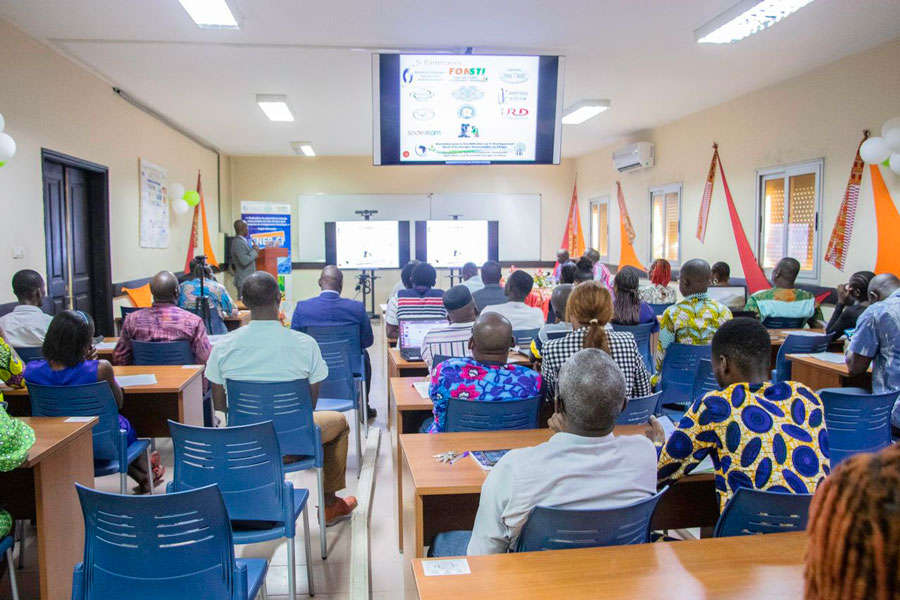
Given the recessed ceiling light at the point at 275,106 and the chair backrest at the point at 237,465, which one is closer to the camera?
the chair backrest at the point at 237,465

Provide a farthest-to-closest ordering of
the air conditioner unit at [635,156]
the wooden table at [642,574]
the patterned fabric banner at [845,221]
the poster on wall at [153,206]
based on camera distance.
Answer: the air conditioner unit at [635,156] → the poster on wall at [153,206] → the patterned fabric banner at [845,221] → the wooden table at [642,574]

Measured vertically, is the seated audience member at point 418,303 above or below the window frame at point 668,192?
below

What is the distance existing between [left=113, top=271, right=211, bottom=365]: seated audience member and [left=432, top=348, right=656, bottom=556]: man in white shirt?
116 inches

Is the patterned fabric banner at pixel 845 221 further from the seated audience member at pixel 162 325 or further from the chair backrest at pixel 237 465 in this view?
the chair backrest at pixel 237 465

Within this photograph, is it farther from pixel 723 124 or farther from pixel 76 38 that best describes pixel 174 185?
pixel 723 124

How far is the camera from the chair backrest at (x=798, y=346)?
436 centimetres

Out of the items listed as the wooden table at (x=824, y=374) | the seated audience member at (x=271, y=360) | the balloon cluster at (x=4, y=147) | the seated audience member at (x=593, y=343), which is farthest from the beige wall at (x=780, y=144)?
the balloon cluster at (x=4, y=147)

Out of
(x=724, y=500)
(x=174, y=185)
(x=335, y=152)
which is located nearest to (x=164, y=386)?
(x=724, y=500)

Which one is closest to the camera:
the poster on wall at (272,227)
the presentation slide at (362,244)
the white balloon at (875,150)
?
the white balloon at (875,150)

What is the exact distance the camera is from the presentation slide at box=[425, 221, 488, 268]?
36.7ft

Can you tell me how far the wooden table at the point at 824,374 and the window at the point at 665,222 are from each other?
434 centimetres

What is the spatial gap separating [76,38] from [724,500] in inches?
212

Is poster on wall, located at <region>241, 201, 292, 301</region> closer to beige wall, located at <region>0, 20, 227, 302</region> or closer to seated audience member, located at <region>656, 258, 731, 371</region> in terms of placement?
beige wall, located at <region>0, 20, 227, 302</region>

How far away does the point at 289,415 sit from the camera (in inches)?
115
